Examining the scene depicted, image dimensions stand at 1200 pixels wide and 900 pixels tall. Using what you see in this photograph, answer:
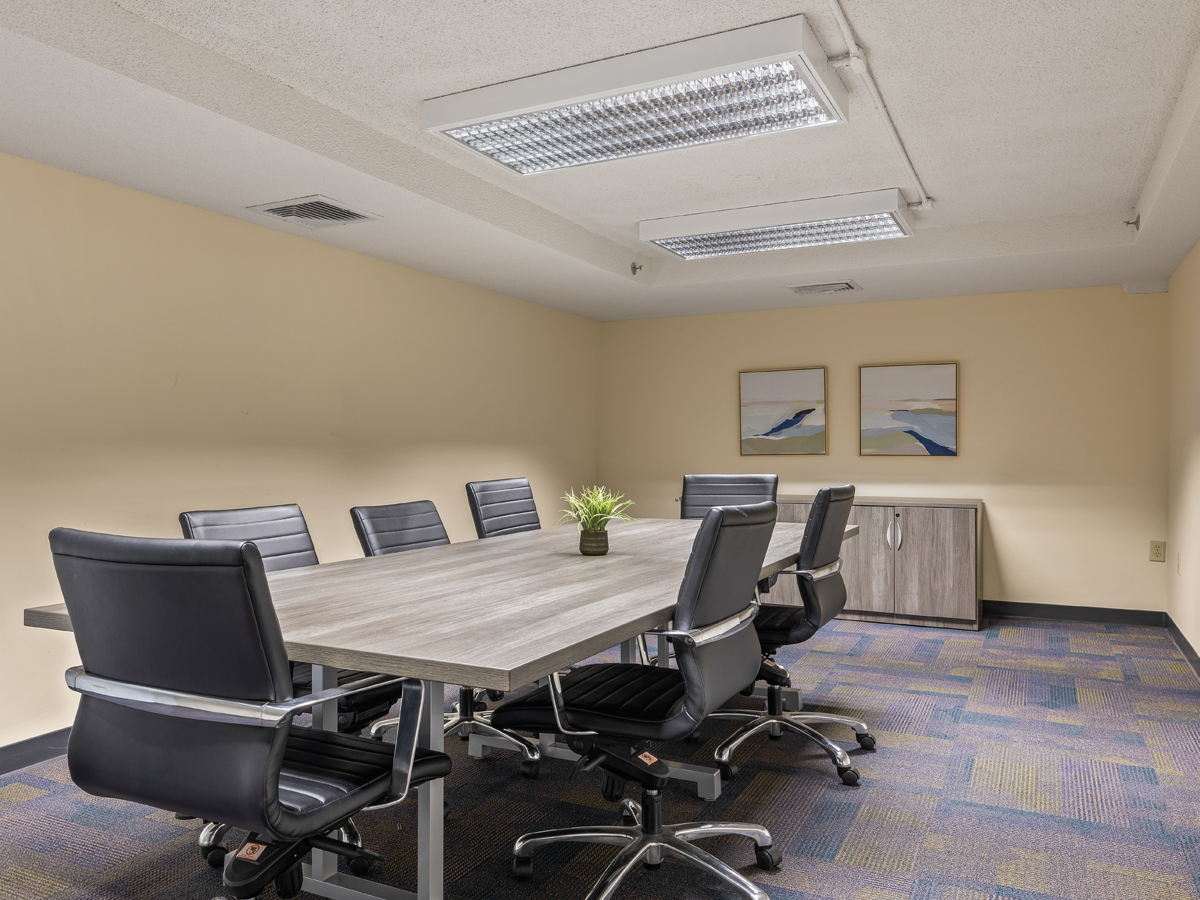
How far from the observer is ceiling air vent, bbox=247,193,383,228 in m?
3.63

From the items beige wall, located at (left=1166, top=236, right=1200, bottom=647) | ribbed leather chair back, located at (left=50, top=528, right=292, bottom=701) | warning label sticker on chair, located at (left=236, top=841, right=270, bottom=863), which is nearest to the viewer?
ribbed leather chair back, located at (left=50, top=528, right=292, bottom=701)

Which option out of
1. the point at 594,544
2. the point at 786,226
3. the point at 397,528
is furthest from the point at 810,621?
the point at 786,226

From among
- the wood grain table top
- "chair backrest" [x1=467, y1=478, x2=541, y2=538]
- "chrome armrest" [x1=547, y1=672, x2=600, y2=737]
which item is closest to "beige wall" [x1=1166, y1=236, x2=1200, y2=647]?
the wood grain table top

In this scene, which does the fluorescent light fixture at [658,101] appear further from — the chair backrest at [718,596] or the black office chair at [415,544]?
the black office chair at [415,544]

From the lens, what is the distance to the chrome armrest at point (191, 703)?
4.78 ft

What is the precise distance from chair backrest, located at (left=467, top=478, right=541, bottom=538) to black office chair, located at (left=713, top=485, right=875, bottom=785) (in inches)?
53.7

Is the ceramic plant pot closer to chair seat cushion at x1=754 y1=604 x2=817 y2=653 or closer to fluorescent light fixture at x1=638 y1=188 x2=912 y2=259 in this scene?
chair seat cushion at x1=754 y1=604 x2=817 y2=653

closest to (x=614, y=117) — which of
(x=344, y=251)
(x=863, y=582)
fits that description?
(x=344, y=251)

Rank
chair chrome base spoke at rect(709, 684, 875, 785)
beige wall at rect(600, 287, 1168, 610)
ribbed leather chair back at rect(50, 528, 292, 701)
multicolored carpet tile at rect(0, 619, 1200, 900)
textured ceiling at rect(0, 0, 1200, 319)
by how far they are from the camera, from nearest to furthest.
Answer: ribbed leather chair back at rect(50, 528, 292, 701)
multicolored carpet tile at rect(0, 619, 1200, 900)
textured ceiling at rect(0, 0, 1200, 319)
chair chrome base spoke at rect(709, 684, 875, 785)
beige wall at rect(600, 287, 1168, 610)

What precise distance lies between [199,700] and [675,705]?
1142 mm

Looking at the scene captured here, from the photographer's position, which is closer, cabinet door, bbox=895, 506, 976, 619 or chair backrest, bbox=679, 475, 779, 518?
chair backrest, bbox=679, 475, 779, 518

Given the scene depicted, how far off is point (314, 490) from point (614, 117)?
2.51 meters

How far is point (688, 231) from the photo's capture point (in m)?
4.43

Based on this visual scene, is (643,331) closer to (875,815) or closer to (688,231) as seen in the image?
(688,231)
